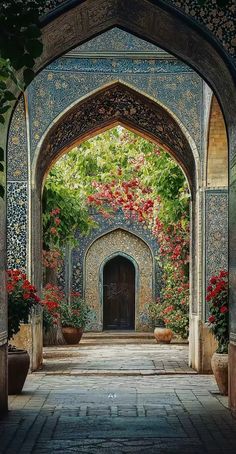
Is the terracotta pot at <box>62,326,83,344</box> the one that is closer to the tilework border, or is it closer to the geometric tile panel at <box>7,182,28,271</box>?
the geometric tile panel at <box>7,182,28,271</box>

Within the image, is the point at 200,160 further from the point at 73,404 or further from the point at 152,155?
the point at 73,404

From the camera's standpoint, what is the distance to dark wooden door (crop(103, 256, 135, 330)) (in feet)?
85.4

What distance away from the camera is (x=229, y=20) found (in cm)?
841

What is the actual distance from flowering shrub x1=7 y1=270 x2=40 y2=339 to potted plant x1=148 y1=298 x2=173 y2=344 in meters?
9.08

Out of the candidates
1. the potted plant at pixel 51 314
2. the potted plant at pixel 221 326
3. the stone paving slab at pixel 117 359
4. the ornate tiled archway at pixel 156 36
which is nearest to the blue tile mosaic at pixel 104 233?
the stone paving slab at pixel 117 359

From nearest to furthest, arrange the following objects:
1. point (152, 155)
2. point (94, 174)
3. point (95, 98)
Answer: point (95, 98) < point (152, 155) < point (94, 174)

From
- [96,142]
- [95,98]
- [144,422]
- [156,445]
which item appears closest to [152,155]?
[96,142]

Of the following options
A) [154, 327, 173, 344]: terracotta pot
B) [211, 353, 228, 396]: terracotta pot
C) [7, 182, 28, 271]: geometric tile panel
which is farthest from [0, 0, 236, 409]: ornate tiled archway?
[154, 327, 173, 344]: terracotta pot

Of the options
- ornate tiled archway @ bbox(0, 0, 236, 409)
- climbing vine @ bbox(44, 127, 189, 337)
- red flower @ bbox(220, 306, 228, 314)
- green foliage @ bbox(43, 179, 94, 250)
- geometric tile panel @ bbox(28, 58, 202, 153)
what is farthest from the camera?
green foliage @ bbox(43, 179, 94, 250)

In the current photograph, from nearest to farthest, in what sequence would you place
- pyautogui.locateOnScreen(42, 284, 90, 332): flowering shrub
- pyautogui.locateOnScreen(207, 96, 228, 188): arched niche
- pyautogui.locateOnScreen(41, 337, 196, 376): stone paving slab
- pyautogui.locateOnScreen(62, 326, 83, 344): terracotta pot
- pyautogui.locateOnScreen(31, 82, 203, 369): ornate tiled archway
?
pyautogui.locateOnScreen(207, 96, 228, 188): arched niche
pyautogui.locateOnScreen(41, 337, 196, 376): stone paving slab
pyautogui.locateOnScreen(31, 82, 203, 369): ornate tiled archway
pyautogui.locateOnScreen(42, 284, 90, 332): flowering shrub
pyautogui.locateOnScreen(62, 326, 83, 344): terracotta pot

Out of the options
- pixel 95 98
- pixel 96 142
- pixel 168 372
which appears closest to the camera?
pixel 168 372

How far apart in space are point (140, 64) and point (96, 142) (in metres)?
4.46

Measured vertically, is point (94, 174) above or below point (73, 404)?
above

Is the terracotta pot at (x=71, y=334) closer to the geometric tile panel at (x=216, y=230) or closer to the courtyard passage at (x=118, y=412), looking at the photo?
the courtyard passage at (x=118, y=412)
